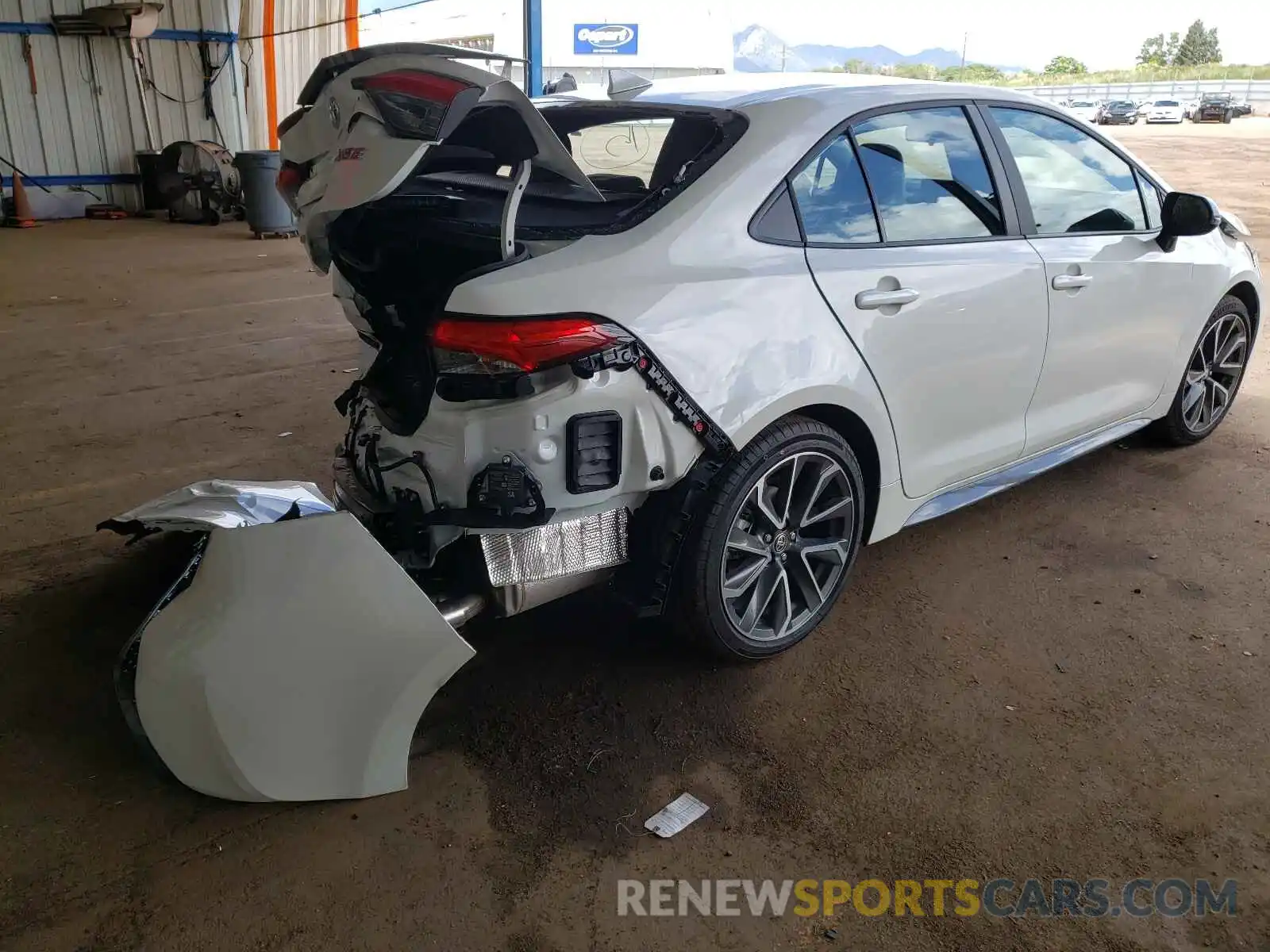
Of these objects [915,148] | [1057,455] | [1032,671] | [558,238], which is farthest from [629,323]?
[1057,455]

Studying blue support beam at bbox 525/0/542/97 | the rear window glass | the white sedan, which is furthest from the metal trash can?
the white sedan

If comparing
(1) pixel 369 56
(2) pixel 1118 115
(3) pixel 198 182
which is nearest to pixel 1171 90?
(2) pixel 1118 115

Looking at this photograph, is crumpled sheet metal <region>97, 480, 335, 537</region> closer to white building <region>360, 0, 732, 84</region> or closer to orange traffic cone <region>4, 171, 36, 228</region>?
orange traffic cone <region>4, 171, 36, 228</region>

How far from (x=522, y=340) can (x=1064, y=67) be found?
332 feet

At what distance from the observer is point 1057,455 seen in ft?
12.3

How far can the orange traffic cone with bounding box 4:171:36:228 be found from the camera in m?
13.4

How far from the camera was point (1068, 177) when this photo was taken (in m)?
3.63

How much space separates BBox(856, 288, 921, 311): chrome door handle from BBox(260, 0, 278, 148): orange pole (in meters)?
14.6

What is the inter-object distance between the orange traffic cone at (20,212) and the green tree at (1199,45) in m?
Result: 102

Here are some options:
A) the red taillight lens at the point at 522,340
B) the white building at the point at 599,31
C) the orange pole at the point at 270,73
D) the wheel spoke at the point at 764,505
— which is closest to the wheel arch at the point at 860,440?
the wheel spoke at the point at 764,505

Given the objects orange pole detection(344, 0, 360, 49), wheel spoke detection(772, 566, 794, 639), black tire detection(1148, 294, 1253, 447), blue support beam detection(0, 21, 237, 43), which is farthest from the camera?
orange pole detection(344, 0, 360, 49)

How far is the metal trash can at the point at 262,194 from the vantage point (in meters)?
12.1

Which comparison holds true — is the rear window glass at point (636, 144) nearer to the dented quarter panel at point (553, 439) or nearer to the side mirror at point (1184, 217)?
the dented quarter panel at point (553, 439)

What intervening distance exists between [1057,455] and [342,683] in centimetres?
285
